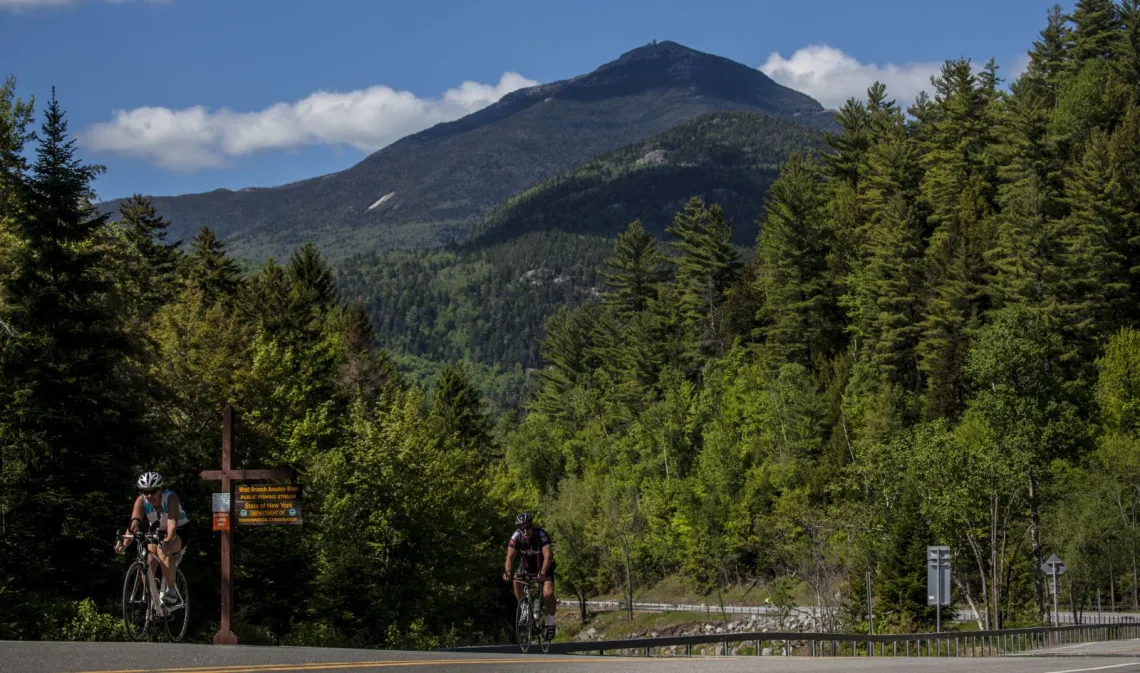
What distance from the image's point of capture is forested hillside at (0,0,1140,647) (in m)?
33.9

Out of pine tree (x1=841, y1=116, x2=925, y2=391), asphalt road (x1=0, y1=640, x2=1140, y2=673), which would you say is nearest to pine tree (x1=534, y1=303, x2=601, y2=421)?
pine tree (x1=841, y1=116, x2=925, y2=391)

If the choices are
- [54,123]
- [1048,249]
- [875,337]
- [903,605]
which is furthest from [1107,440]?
[54,123]

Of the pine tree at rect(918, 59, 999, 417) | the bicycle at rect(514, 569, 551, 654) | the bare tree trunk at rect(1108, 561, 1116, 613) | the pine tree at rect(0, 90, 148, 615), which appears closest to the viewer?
the bicycle at rect(514, 569, 551, 654)

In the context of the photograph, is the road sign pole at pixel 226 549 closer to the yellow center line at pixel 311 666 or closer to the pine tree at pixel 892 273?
the yellow center line at pixel 311 666

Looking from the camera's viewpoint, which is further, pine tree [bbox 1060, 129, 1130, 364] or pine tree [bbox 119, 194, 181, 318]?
pine tree [bbox 1060, 129, 1130, 364]

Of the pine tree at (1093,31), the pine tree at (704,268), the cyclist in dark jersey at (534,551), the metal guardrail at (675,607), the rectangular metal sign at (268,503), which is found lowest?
the metal guardrail at (675,607)

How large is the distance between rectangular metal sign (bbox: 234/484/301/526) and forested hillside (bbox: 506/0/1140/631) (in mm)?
39848

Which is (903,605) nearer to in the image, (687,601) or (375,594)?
(375,594)

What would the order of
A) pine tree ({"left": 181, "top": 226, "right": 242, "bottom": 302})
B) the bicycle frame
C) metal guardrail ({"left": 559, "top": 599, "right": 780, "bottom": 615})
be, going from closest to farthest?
the bicycle frame, pine tree ({"left": 181, "top": 226, "right": 242, "bottom": 302}), metal guardrail ({"left": 559, "top": 599, "right": 780, "bottom": 615})

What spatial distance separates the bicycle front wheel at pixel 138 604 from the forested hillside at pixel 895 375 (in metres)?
44.6

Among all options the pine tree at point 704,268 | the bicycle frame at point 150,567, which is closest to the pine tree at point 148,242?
the bicycle frame at point 150,567

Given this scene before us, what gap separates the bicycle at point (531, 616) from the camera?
18.3 metres

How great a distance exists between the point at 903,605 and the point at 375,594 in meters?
24.6

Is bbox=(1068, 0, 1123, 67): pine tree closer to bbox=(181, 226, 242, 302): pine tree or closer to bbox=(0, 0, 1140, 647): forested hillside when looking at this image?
bbox=(0, 0, 1140, 647): forested hillside
